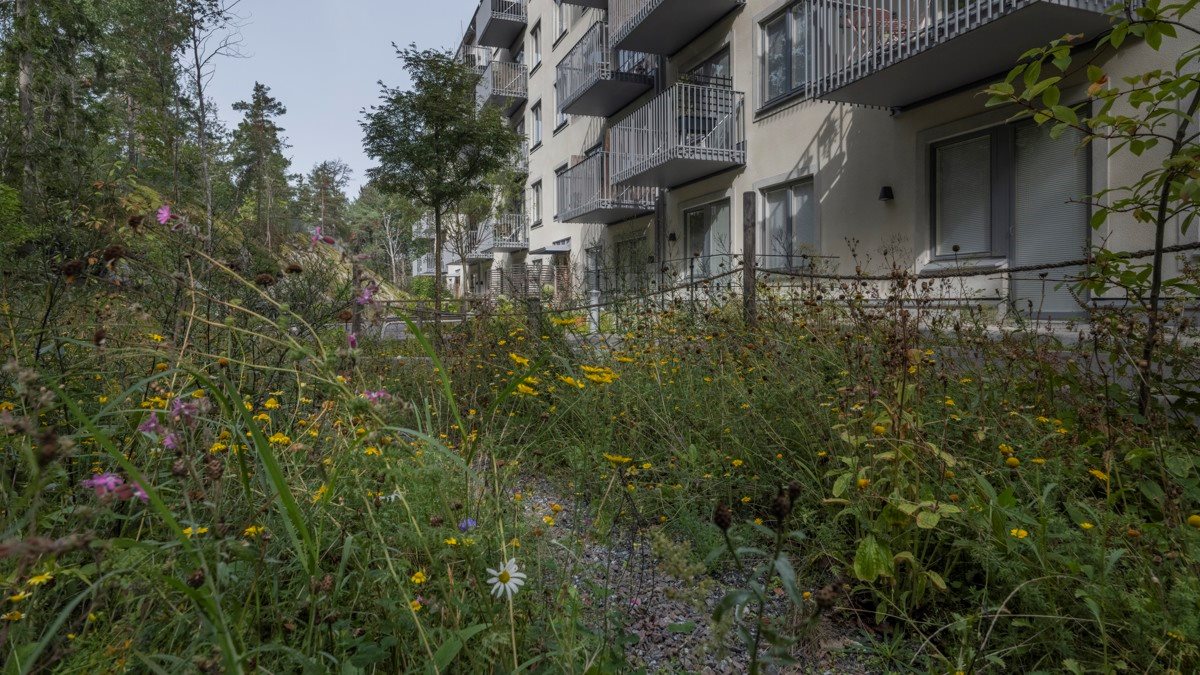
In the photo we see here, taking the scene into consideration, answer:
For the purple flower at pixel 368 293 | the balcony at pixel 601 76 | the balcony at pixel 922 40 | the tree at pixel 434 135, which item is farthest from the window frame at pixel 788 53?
the purple flower at pixel 368 293

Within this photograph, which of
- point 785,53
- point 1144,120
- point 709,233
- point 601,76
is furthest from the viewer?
point 601,76

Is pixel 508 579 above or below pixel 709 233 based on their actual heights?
below

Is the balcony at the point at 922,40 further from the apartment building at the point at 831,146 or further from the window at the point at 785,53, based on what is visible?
the window at the point at 785,53

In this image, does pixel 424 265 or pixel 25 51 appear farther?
pixel 424 265

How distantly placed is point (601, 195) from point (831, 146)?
6.32 m

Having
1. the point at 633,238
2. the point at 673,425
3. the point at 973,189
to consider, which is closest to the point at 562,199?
the point at 633,238

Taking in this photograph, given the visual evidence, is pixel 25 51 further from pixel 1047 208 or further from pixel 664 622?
pixel 1047 208

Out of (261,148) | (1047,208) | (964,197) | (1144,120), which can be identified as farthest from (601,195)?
(261,148)

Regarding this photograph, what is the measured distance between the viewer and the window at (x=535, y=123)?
898 inches

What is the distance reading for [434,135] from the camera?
12367 mm

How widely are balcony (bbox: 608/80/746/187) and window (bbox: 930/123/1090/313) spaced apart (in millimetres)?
4126

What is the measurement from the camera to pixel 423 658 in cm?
146

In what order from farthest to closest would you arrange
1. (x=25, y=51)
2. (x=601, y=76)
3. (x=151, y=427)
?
(x=601, y=76) < (x=25, y=51) < (x=151, y=427)

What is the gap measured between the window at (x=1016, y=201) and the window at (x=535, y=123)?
17.0 m
